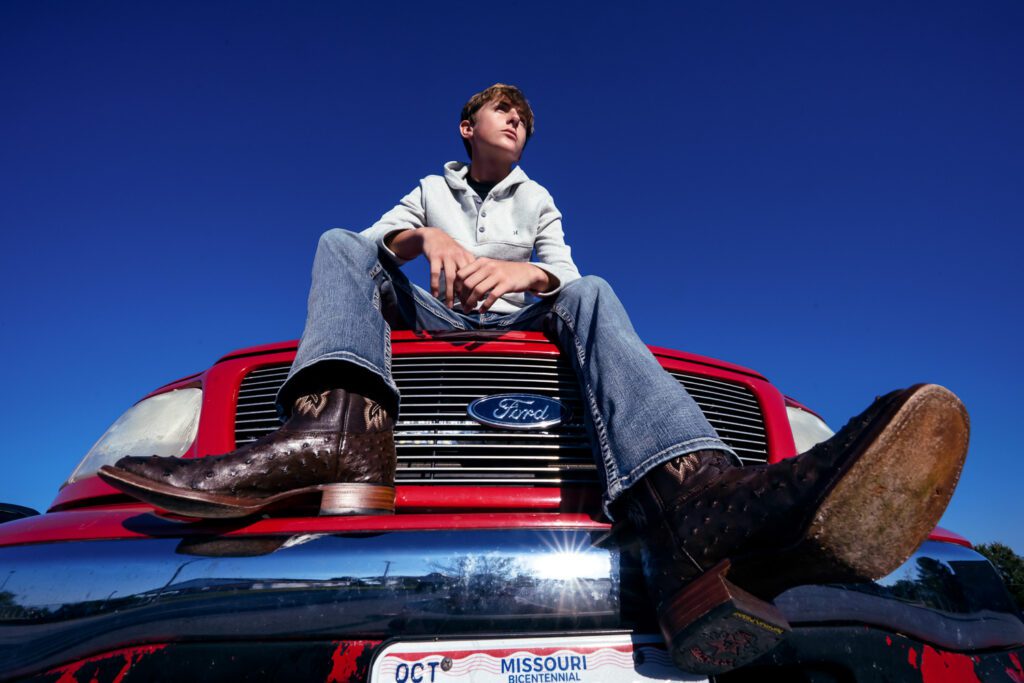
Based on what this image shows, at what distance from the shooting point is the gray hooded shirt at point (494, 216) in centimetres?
241

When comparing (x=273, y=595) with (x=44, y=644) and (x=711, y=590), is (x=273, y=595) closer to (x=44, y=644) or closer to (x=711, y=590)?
(x=44, y=644)

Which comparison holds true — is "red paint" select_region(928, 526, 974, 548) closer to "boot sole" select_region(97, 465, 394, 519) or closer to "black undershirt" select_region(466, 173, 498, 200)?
"boot sole" select_region(97, 465, 394, 519)

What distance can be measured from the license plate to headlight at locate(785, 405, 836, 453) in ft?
3.47

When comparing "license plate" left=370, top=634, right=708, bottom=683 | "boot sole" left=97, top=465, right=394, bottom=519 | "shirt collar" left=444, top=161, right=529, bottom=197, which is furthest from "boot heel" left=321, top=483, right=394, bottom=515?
"shirt collar" left=444, top=161, right=529, bottom=197

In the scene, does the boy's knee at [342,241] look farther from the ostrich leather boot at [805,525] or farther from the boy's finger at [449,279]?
the ostrich leather boot at [805,525]

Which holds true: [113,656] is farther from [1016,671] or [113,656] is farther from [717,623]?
[1016,671]

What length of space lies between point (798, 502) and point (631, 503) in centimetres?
35

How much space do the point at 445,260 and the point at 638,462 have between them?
79 cm

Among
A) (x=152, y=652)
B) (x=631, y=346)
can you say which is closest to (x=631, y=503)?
(x=631, y=346)

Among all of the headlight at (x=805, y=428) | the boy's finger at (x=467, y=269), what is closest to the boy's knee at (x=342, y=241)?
the boy's finger at (x=467, y=269)

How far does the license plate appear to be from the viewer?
3.17ft

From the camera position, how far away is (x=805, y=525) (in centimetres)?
85

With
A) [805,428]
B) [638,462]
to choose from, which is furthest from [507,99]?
[638,462]

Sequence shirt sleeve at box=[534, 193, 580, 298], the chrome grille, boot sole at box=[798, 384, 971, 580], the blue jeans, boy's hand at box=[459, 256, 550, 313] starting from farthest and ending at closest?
shirt sleeve at box=[534, 193, 580, 298]
boy's hand at box=[459, 256, 550, 313]
the chrome grille
the blue jeans
boot sole at box=[798, 384, 971, 580]
